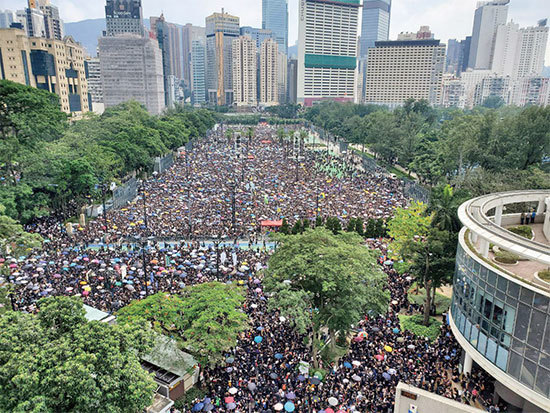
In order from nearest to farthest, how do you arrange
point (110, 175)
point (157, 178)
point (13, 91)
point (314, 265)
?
point (314, 265)
point (13, 91)
point (110, 175)
point (157, 178)

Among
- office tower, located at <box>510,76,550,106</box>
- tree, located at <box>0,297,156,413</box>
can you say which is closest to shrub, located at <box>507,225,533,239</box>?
tree, located at <box>0,297,156,413</box>

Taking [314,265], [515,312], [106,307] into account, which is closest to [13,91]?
[106,307]

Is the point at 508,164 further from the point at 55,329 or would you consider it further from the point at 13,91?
the point at 13,91

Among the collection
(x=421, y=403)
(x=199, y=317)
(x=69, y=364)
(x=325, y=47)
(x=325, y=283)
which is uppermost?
(x=325, y=47)

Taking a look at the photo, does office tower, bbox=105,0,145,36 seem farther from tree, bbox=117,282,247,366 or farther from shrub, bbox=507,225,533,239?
shrub, bbox=507,225,533,239

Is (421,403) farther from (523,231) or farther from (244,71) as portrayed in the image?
(244,71)

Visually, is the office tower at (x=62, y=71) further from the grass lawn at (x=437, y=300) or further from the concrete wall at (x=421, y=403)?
the concrete wall at (x=421, y=403)

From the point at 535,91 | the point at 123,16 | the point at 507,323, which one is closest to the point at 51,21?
the point at 123,16
